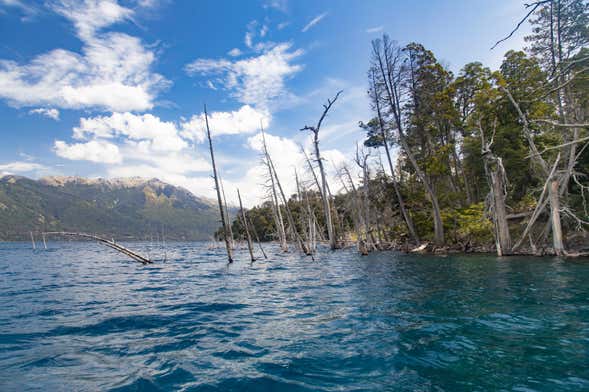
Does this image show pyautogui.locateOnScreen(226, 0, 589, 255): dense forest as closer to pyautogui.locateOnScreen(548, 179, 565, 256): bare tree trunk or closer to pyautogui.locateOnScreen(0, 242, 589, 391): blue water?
pyautogui.locateOnScreen(548, 179, 565, 256): bare tree trunk

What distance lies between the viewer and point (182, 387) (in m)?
3.88

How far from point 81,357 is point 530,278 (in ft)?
44.7

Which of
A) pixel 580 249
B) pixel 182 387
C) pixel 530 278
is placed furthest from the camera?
pixel 580 249

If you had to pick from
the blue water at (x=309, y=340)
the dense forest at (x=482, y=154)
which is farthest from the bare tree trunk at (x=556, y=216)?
the blue water at (x=309, y=340)

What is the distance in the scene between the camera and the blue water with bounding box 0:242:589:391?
3.98 meters

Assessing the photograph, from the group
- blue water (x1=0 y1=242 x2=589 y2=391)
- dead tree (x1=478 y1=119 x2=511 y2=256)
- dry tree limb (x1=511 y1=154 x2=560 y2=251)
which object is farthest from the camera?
dead tree (x1=478 y1=119 x2=511 y2=256)

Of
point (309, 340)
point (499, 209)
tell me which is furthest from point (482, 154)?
point (309, 340)

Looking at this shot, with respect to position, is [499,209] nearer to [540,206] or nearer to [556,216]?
[540,206]

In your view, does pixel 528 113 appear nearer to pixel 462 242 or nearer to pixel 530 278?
pixel 462 242

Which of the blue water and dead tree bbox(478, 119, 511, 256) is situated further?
dead tree bbox(478, 119, 511, 256)

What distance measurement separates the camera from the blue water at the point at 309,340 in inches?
157

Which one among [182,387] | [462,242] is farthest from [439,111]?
A: [182,387]

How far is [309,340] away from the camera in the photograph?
5527 millimetres

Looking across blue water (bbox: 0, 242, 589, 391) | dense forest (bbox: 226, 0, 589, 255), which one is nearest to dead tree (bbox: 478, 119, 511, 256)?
dense forest (bbox: 226, 0, 589, 255)
